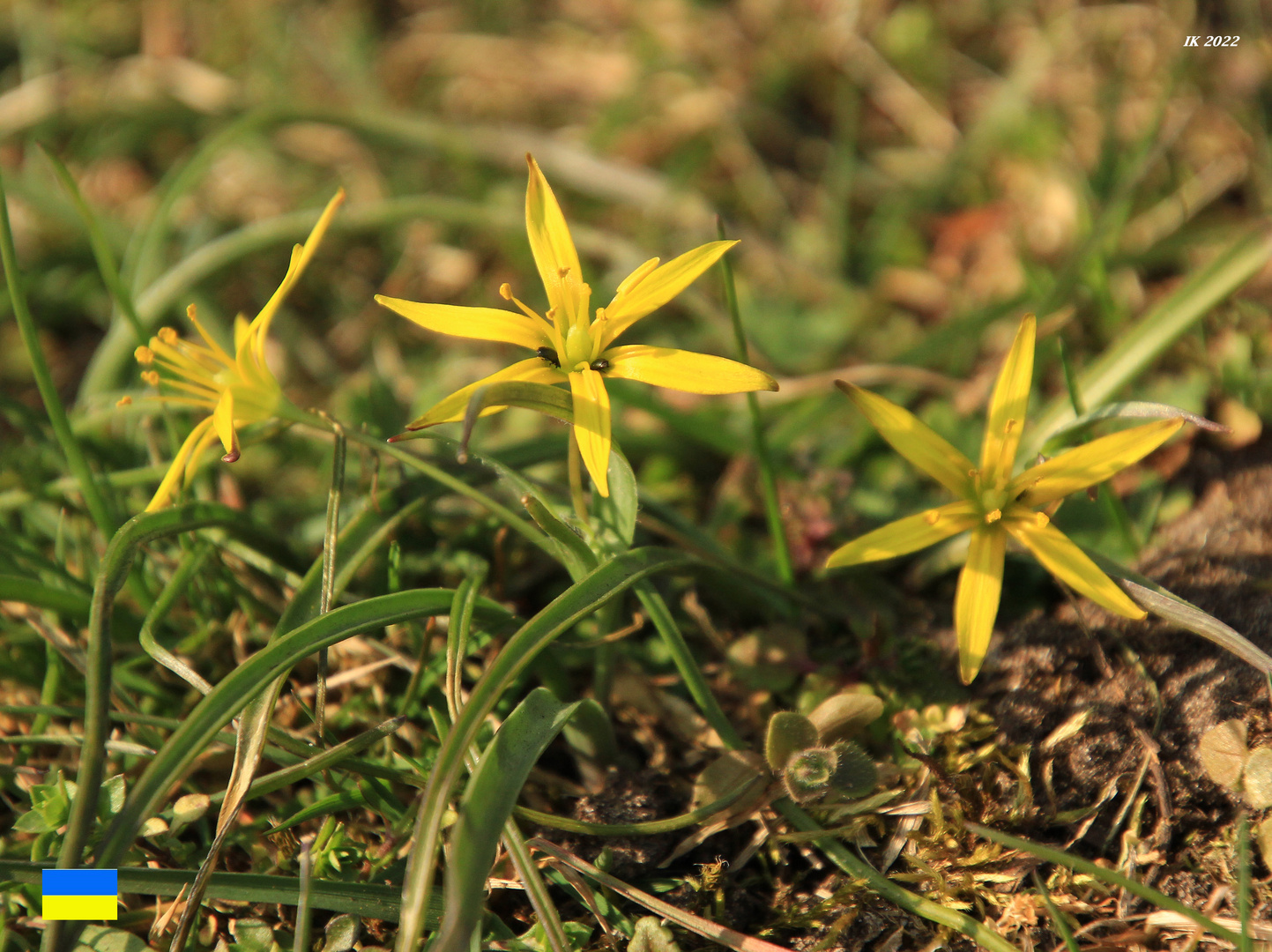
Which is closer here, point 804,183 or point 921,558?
point 921,558

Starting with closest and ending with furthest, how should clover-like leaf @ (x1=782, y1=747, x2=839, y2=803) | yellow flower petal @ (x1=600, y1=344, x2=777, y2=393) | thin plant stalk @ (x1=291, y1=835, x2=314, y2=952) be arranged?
thin plant stalk @ (x1=291, y1=835, x2=314, y2=952) → yellow flower petal @ (x1=600, y1=344, x2=777, y2=393) → clover-like leaf @ (x1=782, y1=747, x2=839, y2=803)

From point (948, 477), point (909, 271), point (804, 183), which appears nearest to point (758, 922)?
point (948, 477)

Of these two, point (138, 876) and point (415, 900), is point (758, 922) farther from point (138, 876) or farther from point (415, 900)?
point (138, 876)

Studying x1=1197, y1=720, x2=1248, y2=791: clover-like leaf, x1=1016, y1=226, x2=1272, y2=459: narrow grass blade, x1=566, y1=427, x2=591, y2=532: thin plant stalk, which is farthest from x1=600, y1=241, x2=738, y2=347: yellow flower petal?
x1=1197, y1=720, x2=1248, y2=791: clover-like leaf

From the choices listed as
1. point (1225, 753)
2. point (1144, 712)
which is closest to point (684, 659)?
point (1144, 712)

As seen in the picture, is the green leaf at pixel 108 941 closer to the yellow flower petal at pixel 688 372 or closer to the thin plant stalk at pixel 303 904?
the thin plant stalk at pixel 303 904

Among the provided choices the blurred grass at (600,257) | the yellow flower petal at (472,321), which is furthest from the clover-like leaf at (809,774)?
the yellow flower petal at (472,321)

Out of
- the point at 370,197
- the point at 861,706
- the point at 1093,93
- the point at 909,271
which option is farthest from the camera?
the point at 370,197

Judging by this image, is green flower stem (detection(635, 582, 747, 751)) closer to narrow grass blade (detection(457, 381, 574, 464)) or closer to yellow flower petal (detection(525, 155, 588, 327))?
narrow grass blade (detection(457, 381, 574, 464))
